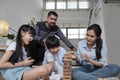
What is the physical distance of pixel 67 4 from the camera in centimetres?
762

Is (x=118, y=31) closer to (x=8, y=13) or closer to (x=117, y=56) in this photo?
(x=117, y=56)

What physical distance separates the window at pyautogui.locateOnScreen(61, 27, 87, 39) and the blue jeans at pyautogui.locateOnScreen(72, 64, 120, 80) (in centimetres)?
557

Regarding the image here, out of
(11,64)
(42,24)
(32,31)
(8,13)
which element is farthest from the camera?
(8,13)

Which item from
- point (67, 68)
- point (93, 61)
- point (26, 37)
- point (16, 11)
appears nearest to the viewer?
point (67, 68)

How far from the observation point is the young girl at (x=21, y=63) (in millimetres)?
1442

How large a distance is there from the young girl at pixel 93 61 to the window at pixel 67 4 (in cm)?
578

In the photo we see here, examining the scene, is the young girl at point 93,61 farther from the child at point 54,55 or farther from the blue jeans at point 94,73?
the child at point 54,55

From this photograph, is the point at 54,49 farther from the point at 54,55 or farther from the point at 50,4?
the point at 50,4

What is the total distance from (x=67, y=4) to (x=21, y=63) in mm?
6284

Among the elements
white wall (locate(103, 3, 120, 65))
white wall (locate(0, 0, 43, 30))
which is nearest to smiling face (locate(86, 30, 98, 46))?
white wall (locate(103, 3, 120, 65))

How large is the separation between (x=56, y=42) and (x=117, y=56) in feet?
6.44

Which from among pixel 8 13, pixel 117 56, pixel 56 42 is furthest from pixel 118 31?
pixel 8 13

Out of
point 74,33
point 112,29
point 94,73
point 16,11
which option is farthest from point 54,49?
point 74,33

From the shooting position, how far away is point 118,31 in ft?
11.4
